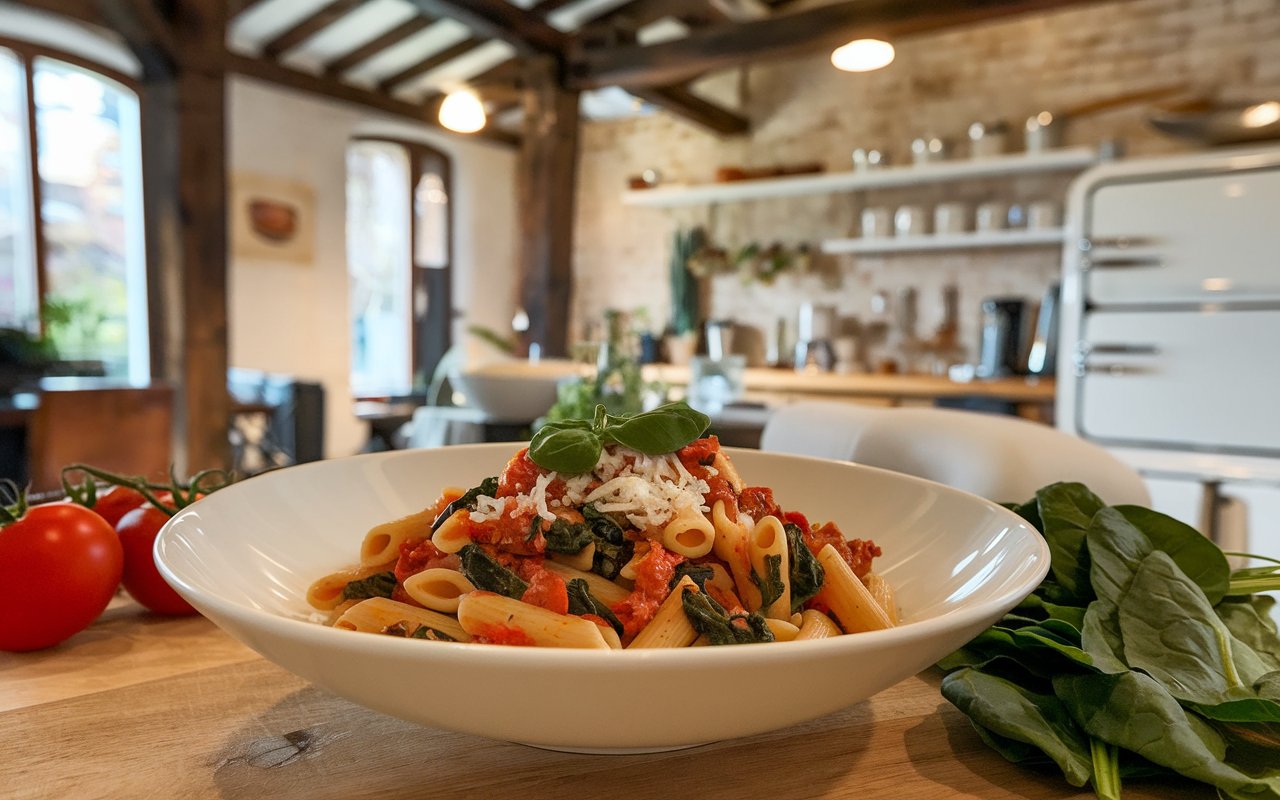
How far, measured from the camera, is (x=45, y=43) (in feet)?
16.5

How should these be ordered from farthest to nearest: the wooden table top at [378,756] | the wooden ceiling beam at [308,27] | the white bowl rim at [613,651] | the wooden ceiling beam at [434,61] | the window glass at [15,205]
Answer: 1. the wooden ceiling beam at [434,61]
2. the wooden ceiling beam at [308,27]
3. the window glass at [15,205]
4. the wooden table top at [378,756]
5. the white bowl rim at [613,651]

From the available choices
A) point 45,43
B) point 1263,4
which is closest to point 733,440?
point 1263,4

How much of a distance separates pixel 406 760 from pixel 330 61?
6.62 m

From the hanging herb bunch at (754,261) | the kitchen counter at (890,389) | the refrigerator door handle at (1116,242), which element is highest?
the hanging herb bunch at (754,261)

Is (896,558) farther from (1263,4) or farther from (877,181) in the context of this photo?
(1263,4)

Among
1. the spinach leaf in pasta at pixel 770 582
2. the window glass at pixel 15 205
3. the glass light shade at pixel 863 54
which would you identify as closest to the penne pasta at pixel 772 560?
the spinach leaf in pasta at pixel 770 582

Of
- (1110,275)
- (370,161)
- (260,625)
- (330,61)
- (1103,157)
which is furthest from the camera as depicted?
(370,161)

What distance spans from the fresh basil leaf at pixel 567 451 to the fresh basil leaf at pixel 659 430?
21 millimetres

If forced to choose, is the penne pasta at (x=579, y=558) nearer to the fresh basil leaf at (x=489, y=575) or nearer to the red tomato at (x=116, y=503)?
the fresh basil leaf at (x=489, y=575)

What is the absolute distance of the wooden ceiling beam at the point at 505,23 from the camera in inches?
175

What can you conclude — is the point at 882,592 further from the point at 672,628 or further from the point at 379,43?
the point at 379,43

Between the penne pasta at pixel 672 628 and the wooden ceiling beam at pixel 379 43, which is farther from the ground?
the wooden ceiling beam at pixel 379 43

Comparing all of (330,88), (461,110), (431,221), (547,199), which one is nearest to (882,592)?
(461,110)

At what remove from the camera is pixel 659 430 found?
0.57m
